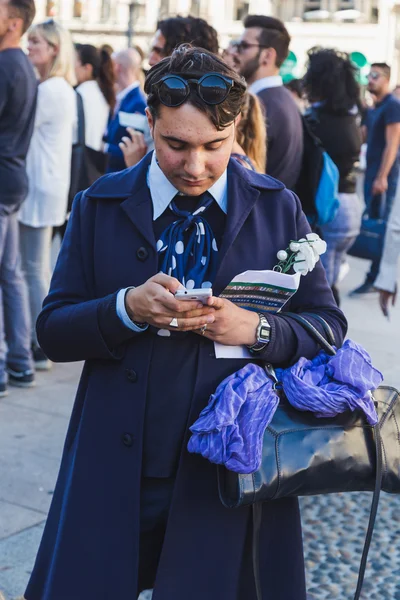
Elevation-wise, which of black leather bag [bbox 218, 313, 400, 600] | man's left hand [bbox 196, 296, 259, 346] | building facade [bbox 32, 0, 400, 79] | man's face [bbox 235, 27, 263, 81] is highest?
building facade [bbox 32, 0, 400, 79]

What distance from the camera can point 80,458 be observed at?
2.39 m

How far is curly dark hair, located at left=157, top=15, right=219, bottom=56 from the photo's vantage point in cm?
473

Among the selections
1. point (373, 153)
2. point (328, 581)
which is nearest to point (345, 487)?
point (328, 581)

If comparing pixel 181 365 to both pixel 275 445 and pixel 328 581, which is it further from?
pixel 328 581

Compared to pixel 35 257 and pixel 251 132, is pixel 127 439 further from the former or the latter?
pixel 35 257

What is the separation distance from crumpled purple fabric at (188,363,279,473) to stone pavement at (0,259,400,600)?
5.53 feet

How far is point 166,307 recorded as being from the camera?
207 cm

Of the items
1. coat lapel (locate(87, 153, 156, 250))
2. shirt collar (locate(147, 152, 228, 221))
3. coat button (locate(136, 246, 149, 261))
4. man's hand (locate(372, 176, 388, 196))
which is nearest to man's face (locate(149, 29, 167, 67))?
coat lapel (locate(87, 153, 156, 250))

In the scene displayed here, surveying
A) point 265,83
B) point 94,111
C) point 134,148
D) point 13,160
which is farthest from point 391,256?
point 94,111

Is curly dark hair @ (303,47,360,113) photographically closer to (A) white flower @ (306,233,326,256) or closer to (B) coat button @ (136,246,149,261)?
(A) white flower @ (306,233,326,256)

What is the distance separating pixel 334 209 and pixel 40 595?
3179mm

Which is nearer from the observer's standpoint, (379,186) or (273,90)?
(273,90)

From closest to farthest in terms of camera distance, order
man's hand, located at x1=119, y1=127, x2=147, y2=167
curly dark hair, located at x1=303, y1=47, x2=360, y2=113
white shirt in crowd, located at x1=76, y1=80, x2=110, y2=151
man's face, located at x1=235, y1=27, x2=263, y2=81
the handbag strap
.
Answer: man's hand, located at x1=119, y1=127, x2=147, y2=167, man's face, located at x1=235, y1=27, x2=263, y2=81, curly dark hair, located at x1=303, y1=47, x2=360, y2=113, the handbag strap, white shirt in crowd, located at x1=76, y1=80, x2=110, y2=151

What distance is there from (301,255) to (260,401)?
1.18 feet
